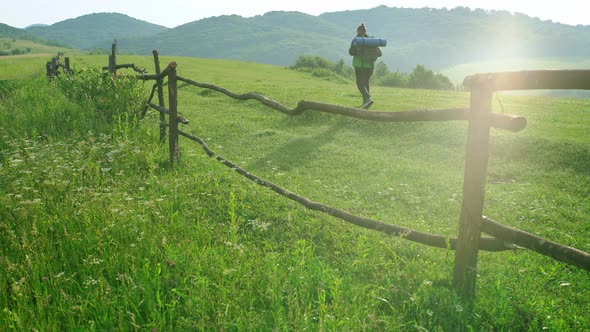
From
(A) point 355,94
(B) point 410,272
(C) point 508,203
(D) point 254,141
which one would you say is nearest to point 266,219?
(B) point 410,272

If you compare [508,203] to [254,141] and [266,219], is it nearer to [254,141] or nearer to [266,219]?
[266,219]

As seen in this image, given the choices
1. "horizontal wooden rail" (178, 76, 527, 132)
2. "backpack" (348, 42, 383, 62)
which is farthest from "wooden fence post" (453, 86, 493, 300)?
"backpack" (348, 42, 383, 62)

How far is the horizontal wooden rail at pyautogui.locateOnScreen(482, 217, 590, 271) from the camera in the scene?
292 cm

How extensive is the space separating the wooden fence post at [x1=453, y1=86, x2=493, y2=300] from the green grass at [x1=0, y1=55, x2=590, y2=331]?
209 millimetres

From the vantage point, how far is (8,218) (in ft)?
15.9

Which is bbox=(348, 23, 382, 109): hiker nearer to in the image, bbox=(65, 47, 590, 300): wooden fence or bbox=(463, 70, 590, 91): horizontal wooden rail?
bbox=(65, 47, 590, 300): wooden fence

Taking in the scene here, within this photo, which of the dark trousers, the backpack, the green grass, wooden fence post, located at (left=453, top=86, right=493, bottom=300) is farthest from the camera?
the dark trousers

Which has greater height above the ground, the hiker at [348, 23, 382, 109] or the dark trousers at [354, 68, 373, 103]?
the hiker at [348, 23, 382, 109]

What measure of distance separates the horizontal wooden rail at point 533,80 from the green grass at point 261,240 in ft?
1.31

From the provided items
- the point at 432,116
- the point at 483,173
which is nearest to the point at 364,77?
the point at 432,116

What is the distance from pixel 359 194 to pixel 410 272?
3.35m

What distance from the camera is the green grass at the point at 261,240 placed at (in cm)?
340

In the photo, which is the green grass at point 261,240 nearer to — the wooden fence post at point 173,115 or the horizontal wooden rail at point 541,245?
the wooden fence post at point 173,115

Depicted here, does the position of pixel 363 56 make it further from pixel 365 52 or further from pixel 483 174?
pixel 483 174
